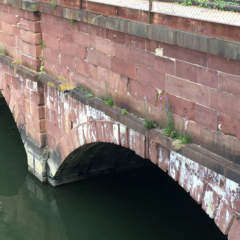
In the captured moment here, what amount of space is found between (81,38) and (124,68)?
1200 millimetres

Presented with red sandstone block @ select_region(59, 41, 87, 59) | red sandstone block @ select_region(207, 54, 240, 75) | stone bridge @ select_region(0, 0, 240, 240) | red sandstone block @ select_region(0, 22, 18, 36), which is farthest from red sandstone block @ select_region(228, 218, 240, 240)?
red sandstone block @ select_region(0, 22, 18, 36)

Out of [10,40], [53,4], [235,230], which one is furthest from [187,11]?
[10,40]

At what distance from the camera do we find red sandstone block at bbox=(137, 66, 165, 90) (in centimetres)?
650

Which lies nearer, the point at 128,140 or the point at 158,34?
the point at 158,34

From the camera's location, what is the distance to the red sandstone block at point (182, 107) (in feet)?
20.0

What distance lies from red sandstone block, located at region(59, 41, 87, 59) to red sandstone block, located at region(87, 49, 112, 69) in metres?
0.17

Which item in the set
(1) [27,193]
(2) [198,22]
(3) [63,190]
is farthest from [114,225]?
(2) [198,22]

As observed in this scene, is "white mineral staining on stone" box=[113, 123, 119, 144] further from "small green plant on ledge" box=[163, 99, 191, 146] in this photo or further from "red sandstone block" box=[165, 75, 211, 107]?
"red sandstone block" box=[165, 75, 211, 107]

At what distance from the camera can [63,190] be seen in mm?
10203

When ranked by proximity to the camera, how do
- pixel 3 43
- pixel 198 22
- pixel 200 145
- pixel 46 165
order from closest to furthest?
pixel 198 22, pixel 200 145, pixel 46 165, pixel 3 43

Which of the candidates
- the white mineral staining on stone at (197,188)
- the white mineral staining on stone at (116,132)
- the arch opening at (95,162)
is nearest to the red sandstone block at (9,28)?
the arch opening at (95,162)

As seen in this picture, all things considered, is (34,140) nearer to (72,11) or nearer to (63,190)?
(63,190)

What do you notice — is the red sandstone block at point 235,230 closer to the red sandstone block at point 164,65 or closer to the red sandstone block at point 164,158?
the red sandstone block at point 164,158

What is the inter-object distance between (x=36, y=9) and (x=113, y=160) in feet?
10.3
